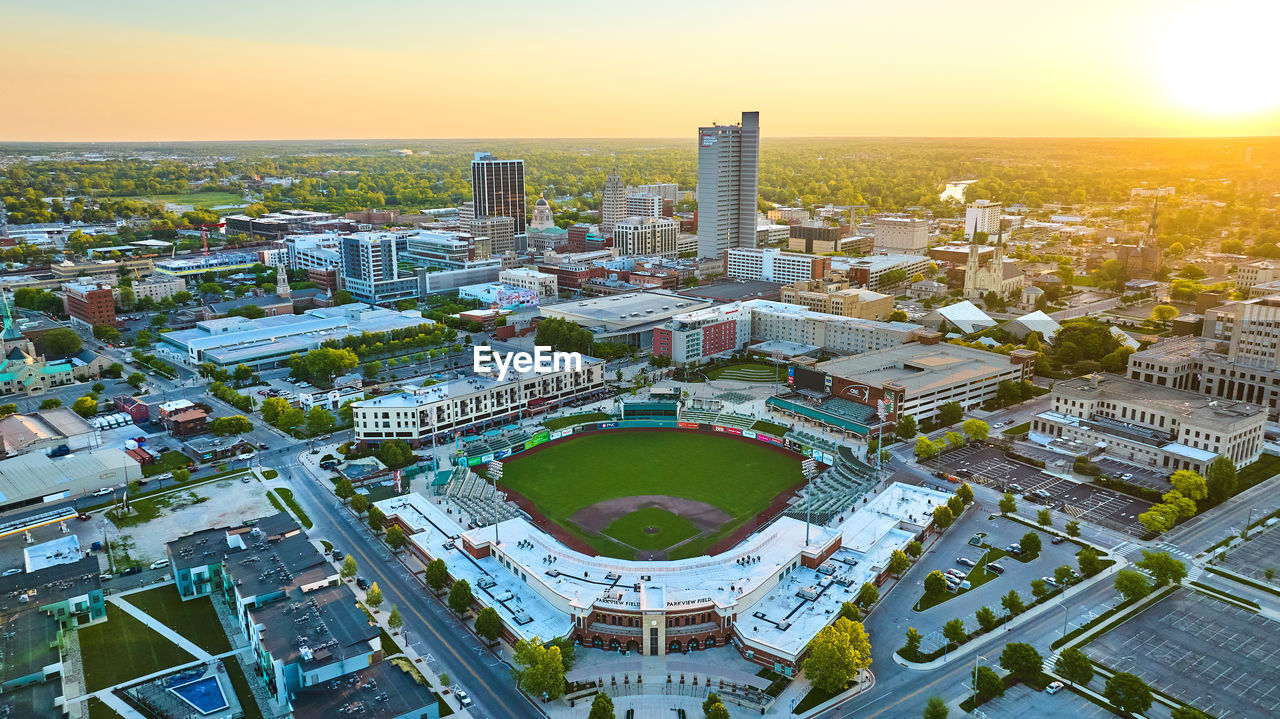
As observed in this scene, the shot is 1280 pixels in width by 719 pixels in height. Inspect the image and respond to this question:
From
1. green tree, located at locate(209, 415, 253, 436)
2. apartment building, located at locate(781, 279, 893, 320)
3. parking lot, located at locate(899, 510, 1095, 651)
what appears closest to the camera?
parking lot, located at locate(899, 510, 1095, 651)

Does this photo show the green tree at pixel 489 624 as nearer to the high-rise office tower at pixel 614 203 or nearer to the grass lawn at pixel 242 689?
Answer: the grass lawn at pixel 242 689

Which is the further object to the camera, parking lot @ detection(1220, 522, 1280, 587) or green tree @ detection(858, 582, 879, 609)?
parking lot @ detection(1220, 522, 1280, 587)

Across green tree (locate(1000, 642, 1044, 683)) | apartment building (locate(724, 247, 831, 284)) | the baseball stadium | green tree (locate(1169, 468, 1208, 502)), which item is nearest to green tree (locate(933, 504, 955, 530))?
the baseball stadium

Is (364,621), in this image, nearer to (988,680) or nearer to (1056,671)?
(988,680)

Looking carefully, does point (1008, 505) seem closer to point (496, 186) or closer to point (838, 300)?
point (838, 300)

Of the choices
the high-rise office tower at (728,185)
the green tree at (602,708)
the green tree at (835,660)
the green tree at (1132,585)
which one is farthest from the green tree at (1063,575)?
the high-rise office tower at (728,185)

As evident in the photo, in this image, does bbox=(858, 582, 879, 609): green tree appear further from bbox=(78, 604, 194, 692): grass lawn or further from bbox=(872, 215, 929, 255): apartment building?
bbox=(872, 215, 929, 255): apartment building
